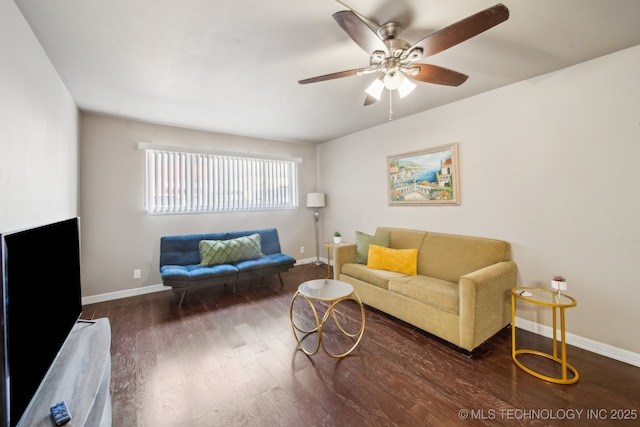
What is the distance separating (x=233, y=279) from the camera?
3.41 m

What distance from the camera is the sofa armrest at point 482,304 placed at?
206cm

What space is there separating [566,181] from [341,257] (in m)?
2.37

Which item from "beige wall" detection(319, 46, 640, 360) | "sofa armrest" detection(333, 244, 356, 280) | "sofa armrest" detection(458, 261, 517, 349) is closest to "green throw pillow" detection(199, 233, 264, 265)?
"sofa armrest" detection(333, 244, 356, 280)

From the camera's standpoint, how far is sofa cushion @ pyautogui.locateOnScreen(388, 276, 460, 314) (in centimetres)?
224

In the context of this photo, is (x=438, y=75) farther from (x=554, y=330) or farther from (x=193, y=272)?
(x=193, y=272)

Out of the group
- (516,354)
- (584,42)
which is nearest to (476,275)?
(516,354)

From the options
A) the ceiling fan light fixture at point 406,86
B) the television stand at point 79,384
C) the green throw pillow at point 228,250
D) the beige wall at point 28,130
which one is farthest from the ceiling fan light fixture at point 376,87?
the green throw pillow at point 228,250

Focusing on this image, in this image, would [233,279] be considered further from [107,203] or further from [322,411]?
[322,411]

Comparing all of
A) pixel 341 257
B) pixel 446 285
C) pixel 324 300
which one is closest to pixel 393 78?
pixel 324 300

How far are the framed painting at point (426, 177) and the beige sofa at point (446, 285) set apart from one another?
17.9 inches

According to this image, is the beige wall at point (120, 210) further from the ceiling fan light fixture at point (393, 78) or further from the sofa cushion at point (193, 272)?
the ceiling fan light fixture at point (393, 78)

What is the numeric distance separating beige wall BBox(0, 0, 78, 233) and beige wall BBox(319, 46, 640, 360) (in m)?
3.05

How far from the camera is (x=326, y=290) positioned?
2338 mm

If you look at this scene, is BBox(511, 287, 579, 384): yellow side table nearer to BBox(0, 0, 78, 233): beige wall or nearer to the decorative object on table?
the decorative object on table
